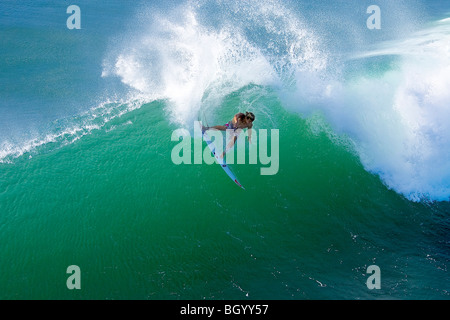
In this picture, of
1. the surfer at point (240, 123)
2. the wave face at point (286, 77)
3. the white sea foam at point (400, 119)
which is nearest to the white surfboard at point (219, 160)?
the surfer at point (240, 123)

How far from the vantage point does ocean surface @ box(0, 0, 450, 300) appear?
303 inches

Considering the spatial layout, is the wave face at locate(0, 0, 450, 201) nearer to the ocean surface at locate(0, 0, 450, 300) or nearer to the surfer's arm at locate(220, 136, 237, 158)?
the ocean surface at locate(0, 0, 450, 300)

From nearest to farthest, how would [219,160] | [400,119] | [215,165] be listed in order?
[219,160], [215,165], [400,119]

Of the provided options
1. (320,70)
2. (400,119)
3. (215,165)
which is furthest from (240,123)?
(400,119)

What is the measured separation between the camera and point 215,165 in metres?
9.97

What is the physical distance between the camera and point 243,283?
7418 mm

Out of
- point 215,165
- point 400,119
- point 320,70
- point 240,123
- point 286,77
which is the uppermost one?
point 320,70

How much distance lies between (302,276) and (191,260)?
2689 mm

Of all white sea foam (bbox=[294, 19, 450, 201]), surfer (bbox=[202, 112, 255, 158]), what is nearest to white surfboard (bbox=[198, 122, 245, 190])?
surfer (bbox=[202, 112, 255, 158])

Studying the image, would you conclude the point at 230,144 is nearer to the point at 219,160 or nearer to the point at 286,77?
the point at 219,160

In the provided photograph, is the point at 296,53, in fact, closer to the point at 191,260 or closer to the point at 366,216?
the point at 366,216

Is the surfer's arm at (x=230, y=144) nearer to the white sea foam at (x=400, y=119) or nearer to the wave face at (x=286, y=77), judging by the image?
the wave face at (x=286, y=77)

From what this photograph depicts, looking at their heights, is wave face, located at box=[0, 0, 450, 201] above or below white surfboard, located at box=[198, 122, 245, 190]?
above

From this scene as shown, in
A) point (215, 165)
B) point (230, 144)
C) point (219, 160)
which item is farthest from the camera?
point (215, 165)
